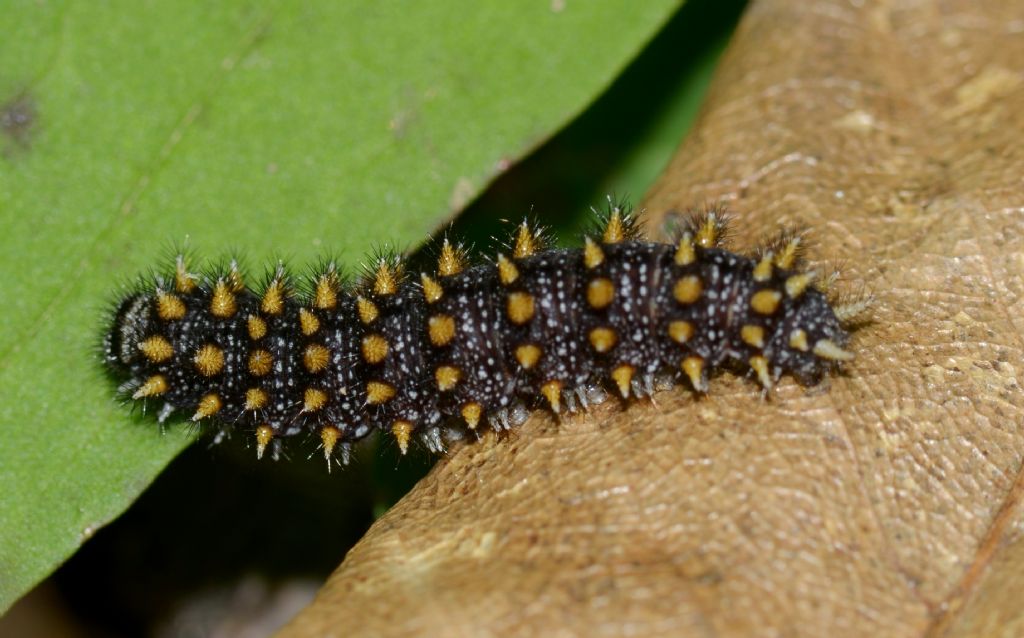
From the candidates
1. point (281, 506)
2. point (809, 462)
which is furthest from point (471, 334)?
point (281, 506)

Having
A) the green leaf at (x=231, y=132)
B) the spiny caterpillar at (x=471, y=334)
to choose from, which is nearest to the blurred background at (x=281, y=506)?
the green leaf at (x=231, y=132)

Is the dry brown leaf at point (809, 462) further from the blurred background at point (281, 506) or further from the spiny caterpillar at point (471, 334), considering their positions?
the blurred background at point (281, 506)

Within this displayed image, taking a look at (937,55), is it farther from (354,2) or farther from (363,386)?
(363,386)

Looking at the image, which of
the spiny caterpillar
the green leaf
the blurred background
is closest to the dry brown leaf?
the spiny caterpillar

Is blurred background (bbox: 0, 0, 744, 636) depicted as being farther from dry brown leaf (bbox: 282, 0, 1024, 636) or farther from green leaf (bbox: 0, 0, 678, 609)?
dry brown leaf (bbox: 282, 0, 1024, 636)

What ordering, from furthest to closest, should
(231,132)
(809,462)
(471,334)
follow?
(231,132) < (471,334) < (809,462)

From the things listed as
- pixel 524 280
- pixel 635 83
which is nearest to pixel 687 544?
pixel 524 280

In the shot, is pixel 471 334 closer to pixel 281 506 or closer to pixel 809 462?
pixel 809 462
